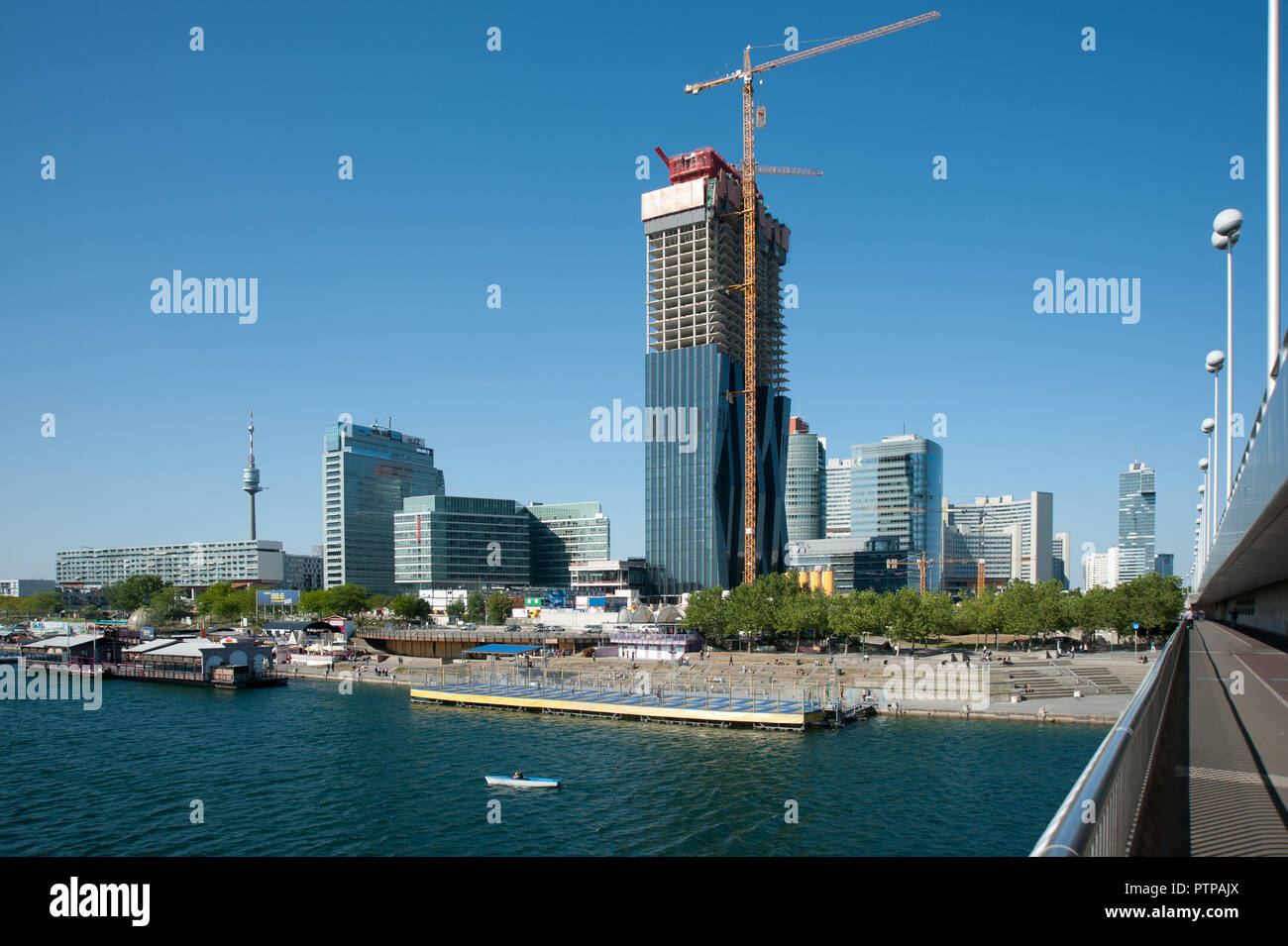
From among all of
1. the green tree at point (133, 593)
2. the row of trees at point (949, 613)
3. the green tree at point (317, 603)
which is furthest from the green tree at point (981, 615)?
the green tree at point (133, 593)

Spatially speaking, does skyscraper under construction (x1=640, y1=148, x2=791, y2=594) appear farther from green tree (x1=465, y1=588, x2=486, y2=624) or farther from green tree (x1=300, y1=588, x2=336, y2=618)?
green tree (x1=300, y1=588, x2=336, y2=618)

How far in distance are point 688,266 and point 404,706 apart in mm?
101536

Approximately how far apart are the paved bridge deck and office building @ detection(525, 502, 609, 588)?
486ft

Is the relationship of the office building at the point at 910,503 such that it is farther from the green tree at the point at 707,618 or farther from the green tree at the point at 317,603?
the green tree at the point at 317,603

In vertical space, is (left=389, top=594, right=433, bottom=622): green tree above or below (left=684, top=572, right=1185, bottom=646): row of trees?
below

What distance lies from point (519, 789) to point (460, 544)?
410ft

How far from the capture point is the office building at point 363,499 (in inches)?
6673

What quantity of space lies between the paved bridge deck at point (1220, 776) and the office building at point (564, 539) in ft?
486

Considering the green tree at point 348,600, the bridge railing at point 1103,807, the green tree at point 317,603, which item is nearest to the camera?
the bridge railing at point 1103,807

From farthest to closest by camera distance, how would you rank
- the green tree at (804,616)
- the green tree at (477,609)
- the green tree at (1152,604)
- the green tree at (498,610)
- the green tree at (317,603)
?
1. the green tree at (317,603)
2. the green tree at (477,609)
3. the green tree at (498,610)
4. the green tree at (804,616)
5. the green tree at (1152,604)

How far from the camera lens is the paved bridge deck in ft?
26.4

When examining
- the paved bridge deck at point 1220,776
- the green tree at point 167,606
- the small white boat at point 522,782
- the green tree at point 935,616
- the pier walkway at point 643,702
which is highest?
the paved bridge deck at point 1220,776

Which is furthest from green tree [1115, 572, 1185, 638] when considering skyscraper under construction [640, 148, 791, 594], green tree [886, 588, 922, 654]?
skyscraper under construction [640, 148, 791, 594]

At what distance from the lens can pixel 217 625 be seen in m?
136
